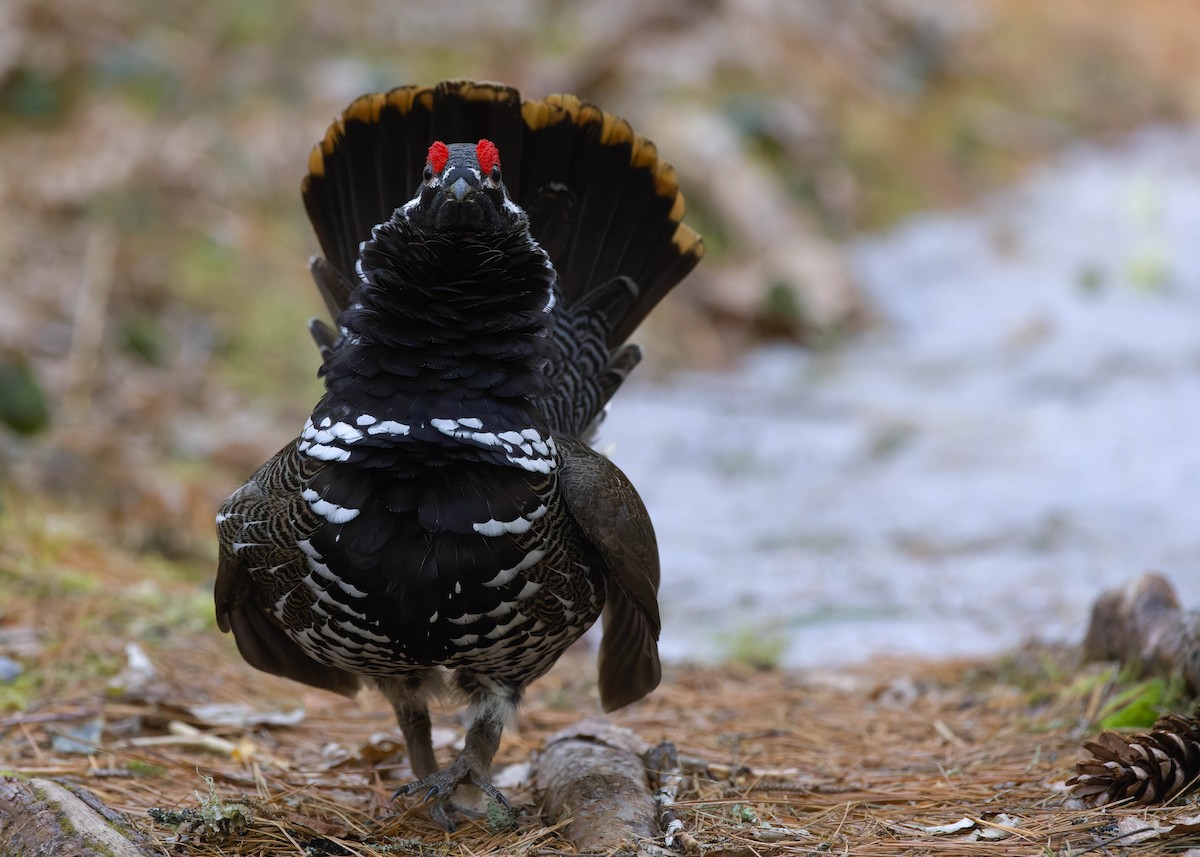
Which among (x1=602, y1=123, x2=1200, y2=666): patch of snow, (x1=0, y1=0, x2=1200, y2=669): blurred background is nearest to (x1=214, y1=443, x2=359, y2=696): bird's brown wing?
(x1=0, y1=0, x2=1200, y2=669): blurred background

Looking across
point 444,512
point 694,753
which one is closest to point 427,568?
point 444,512

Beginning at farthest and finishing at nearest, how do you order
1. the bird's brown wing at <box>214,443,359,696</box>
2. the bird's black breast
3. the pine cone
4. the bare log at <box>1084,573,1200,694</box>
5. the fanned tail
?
1. the fanned tail
2. the bare log at <box>1084,573,1200,694</box>
3. the bird's brown wing at <box>214,443,359,696</box>
4. the bird's black breast
5. the pine cone

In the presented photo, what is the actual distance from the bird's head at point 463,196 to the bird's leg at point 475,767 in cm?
130

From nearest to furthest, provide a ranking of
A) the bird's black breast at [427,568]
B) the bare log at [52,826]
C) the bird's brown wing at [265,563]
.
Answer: the bare log at [52,826]
the bird's black breast at [427,568]
the bird's brown wing at [265,563]

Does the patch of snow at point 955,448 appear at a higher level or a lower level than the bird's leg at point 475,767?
higher

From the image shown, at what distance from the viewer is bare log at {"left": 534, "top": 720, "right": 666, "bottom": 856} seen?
293cm

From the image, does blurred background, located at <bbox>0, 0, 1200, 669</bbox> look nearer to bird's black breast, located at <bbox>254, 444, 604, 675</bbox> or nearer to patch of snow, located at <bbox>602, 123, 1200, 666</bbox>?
patch of snow, located at <bbox>602, 123, 1200, 666</bbox>

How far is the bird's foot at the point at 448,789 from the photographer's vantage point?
3.38m

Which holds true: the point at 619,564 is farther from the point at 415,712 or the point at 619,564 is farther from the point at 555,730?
the point at 555,730

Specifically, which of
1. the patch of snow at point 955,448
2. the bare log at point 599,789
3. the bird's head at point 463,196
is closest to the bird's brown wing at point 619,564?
the bare log at point 599,789

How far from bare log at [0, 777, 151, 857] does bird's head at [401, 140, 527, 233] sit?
156 cm

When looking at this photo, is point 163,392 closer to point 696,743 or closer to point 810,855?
point 696,743

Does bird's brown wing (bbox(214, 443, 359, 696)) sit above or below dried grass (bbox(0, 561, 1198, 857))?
above

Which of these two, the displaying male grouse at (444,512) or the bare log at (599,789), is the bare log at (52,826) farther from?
the bare log at (599,789)
